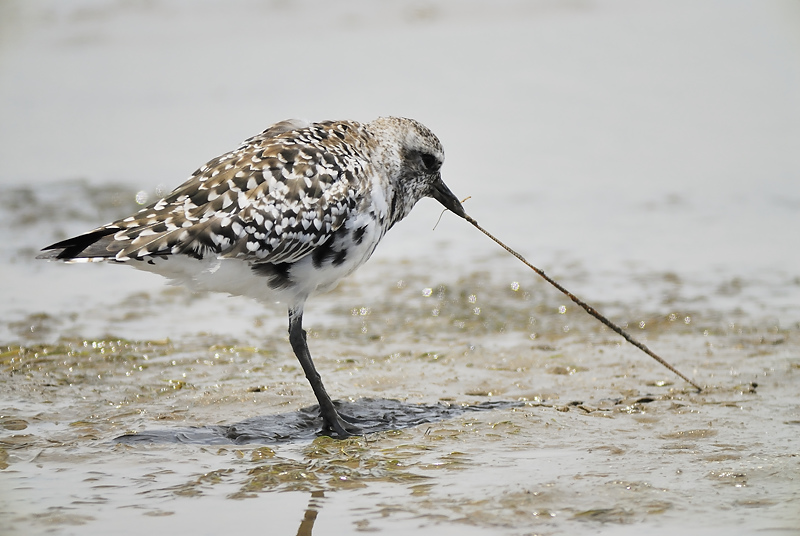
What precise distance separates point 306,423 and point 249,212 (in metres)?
1.52

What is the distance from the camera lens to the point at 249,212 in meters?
6.21

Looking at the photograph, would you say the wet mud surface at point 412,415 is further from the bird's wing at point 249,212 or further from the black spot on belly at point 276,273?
the bird's wing at point 249,212

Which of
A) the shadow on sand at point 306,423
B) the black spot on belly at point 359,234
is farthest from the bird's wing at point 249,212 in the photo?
the shadow on sand at point 306,423

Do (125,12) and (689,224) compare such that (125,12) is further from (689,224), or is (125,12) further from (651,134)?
(689,224)

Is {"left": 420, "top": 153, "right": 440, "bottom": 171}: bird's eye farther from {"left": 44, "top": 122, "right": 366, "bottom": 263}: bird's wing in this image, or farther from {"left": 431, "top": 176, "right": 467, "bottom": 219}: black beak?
{"left": 44, "top": 122, "right": 366, "bottom": 263}: bird's wing

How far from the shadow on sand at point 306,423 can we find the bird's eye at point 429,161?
71.3 inches

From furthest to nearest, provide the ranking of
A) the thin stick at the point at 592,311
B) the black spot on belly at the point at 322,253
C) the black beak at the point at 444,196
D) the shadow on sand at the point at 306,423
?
the black beak at the point at 444,196 → the thin stick at the point at 592,311 → the black spot on belly at the point at 322,253 → the shadow on sand at the point at 306,423

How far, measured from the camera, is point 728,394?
6922 mm

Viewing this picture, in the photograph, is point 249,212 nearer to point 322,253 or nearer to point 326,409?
point 322,253

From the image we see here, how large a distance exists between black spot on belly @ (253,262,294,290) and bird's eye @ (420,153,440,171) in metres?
1.45

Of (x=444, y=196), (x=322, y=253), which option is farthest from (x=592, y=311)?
(x=322, y=253)

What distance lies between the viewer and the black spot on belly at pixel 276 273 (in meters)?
6.41

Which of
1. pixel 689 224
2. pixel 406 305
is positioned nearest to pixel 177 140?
pixel 406 305

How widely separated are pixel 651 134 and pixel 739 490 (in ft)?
30.1
